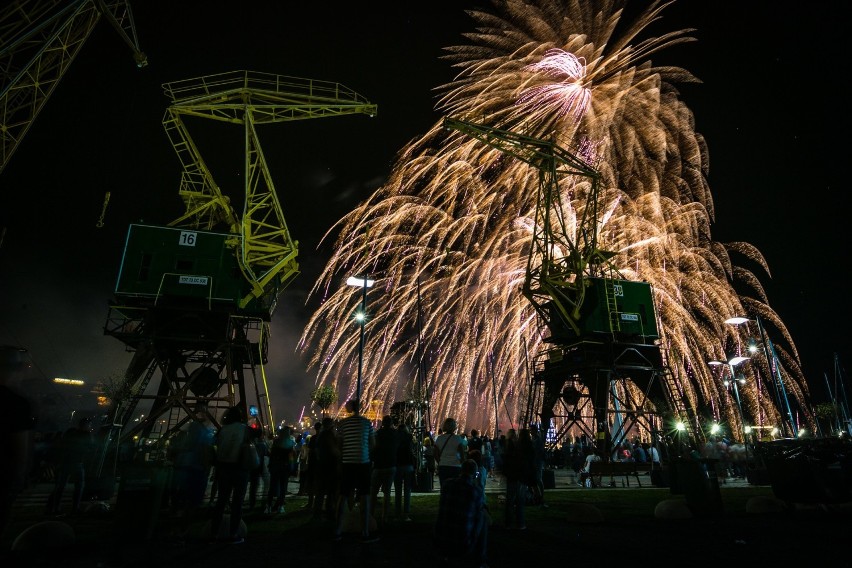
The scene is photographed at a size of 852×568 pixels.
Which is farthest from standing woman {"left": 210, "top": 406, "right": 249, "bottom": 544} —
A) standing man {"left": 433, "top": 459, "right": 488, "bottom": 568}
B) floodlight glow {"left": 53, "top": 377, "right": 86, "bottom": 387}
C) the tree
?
floodlight glow {"left": 53, "top": 377, "right": 86, "bottom": 387}

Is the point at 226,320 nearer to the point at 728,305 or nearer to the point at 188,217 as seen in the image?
the point at 188,217

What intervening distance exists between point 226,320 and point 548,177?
16170mm

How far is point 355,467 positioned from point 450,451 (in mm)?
2966

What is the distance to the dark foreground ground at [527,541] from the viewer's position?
21.9 feet

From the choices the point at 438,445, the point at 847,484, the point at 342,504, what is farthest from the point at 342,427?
the point at 847,484

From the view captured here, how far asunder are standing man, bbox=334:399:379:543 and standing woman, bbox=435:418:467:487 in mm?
2407

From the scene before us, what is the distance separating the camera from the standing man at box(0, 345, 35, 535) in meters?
4.38

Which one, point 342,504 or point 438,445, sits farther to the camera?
point 438,445

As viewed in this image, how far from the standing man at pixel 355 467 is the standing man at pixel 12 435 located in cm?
435

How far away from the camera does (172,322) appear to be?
800 inches

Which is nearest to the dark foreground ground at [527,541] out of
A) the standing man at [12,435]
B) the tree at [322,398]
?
the standing man at [12,435]

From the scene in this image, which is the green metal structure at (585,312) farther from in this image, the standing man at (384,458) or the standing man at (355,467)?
the standing man at (355,467)

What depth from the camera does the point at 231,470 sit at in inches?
295

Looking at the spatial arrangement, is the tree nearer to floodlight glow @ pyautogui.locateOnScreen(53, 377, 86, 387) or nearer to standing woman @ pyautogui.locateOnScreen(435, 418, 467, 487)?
standing woman @ pyautogui.locateOnScreen(435, 418, 467, 487)
